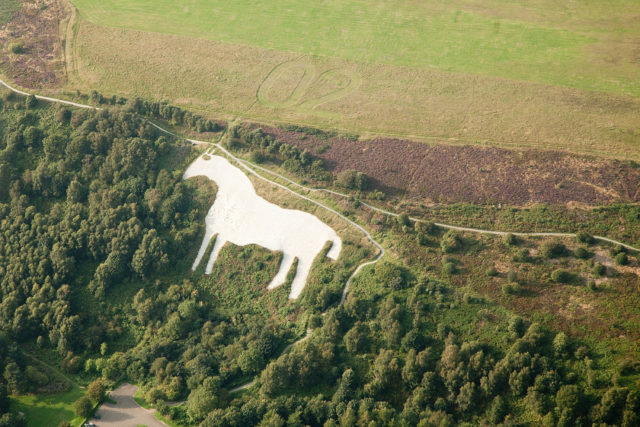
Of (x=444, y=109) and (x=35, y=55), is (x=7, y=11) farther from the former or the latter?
(x=444, y=109)

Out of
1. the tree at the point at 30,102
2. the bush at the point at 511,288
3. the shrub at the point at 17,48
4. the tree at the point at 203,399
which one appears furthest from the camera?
the shrub at the point at 17,48

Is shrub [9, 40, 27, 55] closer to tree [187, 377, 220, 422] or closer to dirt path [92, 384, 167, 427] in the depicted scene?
dirt path [92, 384, 167, 427]

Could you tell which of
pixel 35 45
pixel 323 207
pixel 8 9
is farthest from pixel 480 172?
pixel 8 9

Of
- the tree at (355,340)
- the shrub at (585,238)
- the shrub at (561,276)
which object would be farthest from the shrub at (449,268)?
the shrub at (585,238)

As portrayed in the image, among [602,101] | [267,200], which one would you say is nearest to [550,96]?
[602,101]

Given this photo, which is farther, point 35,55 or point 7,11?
point 7,11

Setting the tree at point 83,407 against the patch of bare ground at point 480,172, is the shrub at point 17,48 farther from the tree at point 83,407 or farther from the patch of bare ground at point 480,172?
the tree at point 83,407
